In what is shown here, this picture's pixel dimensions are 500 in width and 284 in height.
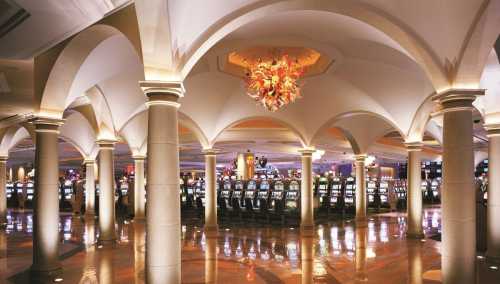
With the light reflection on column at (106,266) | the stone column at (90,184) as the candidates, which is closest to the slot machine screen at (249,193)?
the stone column at (90,184)

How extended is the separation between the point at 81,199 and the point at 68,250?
12890mm

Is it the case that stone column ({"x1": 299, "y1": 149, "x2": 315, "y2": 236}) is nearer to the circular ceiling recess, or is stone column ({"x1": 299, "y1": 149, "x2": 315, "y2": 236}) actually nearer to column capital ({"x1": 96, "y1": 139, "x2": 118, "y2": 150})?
the circular ceiling recess

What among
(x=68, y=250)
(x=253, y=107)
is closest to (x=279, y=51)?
(x=253, y=107)

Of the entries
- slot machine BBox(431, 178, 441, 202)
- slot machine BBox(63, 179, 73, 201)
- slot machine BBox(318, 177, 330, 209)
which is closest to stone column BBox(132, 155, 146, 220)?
slot machine BBox(318, 177, 330, 209)

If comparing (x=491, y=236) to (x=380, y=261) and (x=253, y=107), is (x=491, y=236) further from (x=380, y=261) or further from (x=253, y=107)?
(x=253, y=107)

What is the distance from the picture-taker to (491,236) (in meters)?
8.79

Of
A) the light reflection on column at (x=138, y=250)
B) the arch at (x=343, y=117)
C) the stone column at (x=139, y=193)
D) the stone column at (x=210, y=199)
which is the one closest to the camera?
the light reflection on column at (x=138, y=250)

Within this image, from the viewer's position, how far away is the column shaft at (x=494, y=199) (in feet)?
28.6

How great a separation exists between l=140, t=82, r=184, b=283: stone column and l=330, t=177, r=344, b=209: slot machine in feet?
54.0

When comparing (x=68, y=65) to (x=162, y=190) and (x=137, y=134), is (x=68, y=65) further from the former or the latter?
(x=137, y=134)

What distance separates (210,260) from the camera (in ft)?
30.7

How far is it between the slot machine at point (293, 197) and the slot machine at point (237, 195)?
7.23ft

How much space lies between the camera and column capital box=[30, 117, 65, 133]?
8000 mm

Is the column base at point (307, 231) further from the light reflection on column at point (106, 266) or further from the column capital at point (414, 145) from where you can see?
the light reflection on column at point (106, 266)
